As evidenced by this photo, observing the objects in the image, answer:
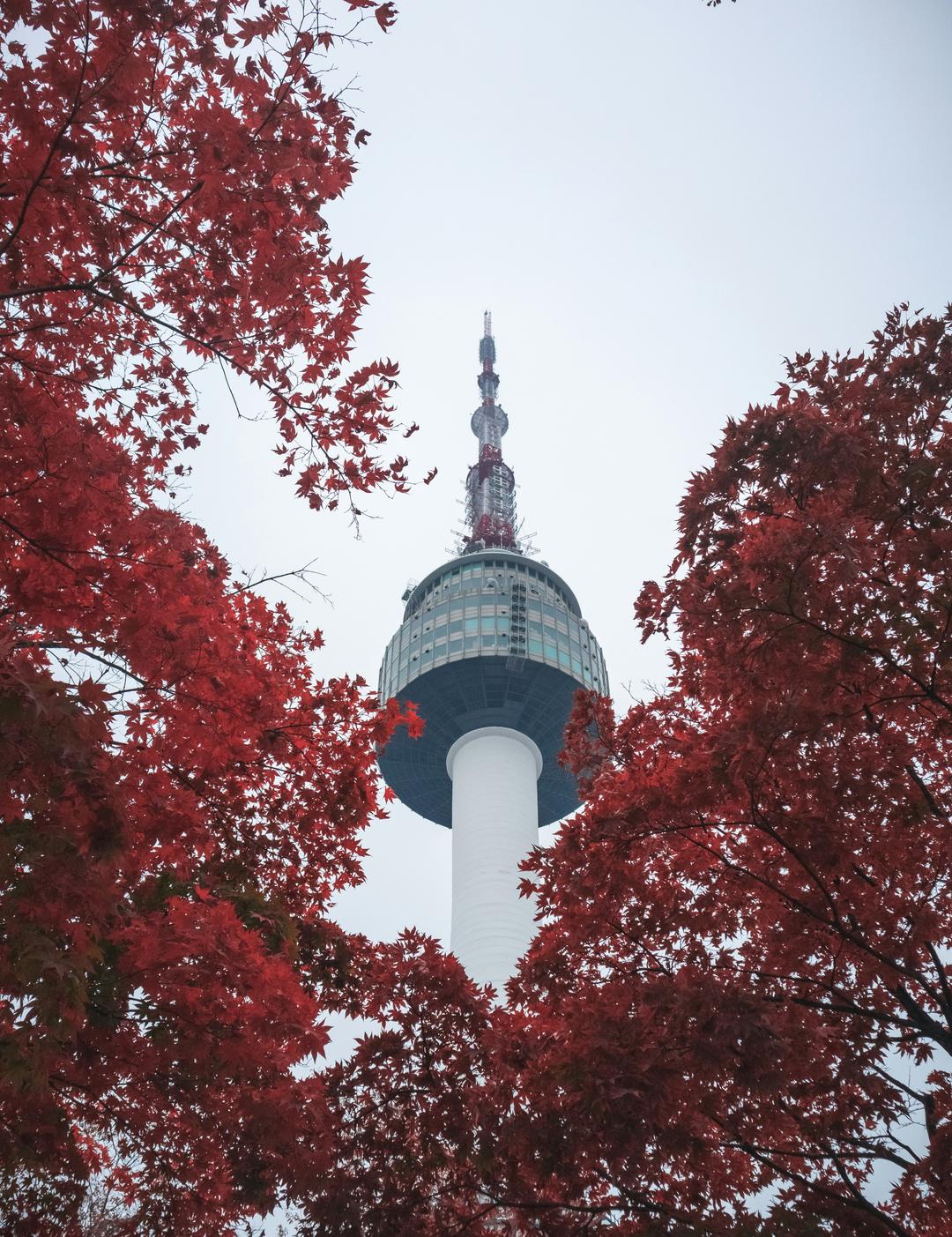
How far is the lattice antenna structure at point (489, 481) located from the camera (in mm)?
77562

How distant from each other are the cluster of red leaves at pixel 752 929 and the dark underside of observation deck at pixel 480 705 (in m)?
53.8

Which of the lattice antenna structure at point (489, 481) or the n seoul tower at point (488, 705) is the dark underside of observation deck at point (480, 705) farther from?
the lattice antenna structure at point (489, 481)

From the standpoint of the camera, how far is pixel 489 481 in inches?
3376

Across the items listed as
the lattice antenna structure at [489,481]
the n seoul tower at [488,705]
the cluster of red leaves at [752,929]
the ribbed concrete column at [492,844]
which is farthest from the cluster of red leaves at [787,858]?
the lattice antenna structure at [489,481]

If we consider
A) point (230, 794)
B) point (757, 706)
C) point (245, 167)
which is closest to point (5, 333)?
point (245, 167)

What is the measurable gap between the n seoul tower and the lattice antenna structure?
0.44 meters

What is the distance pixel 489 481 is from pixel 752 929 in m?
77.3

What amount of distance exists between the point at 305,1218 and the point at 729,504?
767 centimetres

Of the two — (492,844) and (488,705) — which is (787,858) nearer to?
(492,844)

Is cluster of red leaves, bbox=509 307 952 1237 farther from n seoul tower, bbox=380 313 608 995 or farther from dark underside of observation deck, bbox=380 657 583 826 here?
dark underside of observation deck, bbox=380 657 583 826

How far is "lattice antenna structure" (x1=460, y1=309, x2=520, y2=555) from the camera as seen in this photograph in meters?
77.6

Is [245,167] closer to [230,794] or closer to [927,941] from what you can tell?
[230,794]

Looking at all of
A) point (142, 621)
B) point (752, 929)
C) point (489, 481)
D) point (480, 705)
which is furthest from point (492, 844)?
point (142, 621)

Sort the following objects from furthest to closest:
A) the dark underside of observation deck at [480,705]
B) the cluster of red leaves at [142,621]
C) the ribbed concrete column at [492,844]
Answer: the dark underside of observation deck at [480,705], the ribbed concrete column at [492,844], the cluster of red leaves at [142,621]
